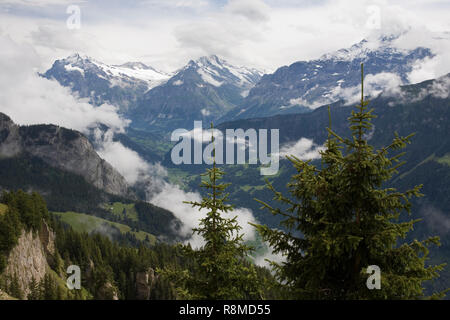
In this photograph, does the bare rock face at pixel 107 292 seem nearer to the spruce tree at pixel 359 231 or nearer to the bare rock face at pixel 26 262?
the bare rock face at pixel 26 262

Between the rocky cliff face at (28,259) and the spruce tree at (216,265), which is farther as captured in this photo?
the rocky cliff face at (28,259)

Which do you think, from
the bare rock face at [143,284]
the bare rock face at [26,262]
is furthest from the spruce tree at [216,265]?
the bare rock face at [143,284]

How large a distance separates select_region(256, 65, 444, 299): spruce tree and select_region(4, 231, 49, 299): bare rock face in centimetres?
7898

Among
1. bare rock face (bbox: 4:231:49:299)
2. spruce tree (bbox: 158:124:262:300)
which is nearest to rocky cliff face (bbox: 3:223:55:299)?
bare rock face (bbox: 4:231:49:299)

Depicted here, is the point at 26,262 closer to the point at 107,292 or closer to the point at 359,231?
the point at 107,292

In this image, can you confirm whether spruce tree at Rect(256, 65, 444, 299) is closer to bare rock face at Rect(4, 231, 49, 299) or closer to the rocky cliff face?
the rocky cliff face

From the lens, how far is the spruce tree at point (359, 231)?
15.3 metres

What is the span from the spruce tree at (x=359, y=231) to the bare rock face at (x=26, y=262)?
78977mm

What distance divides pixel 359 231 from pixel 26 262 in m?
88.9

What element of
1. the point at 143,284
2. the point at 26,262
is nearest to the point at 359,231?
the point at 26,262

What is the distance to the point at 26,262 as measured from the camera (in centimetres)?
8331

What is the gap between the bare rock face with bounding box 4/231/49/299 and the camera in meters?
77.7
